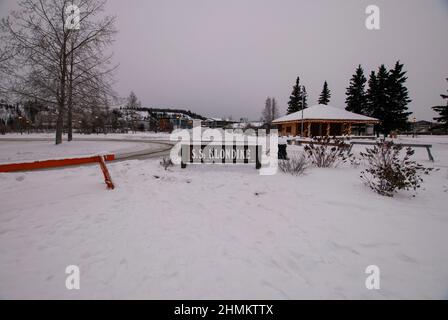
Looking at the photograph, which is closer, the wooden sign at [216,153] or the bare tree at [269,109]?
the wooden sign at [216,153]

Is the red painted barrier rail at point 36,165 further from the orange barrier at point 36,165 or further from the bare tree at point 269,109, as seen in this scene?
the bare tree at point 269,109

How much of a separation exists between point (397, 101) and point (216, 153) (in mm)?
36809

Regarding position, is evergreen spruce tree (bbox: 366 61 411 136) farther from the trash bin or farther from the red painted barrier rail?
the red painted barrier rail

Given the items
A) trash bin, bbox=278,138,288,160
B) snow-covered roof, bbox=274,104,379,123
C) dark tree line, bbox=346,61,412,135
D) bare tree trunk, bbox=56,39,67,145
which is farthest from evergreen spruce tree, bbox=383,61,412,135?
bare tree trunk, bbox=56,39,67,145

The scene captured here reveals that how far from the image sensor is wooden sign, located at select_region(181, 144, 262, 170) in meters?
7.41

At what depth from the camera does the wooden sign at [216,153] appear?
24.3 feet

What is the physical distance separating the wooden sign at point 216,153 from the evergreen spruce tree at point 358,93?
1582 inches

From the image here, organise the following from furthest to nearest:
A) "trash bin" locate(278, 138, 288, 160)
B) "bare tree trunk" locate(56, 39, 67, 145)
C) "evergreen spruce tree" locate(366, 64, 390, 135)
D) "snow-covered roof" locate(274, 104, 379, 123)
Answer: "evergreen spruce tree" locate(366, 64, 390, 135) → "snow-covered roof" locate(274, 104, 379, 123) → "bare tree trunk" locate(56, 39, 67, 145) → "trash bin" locate(278, 138, 288, 160)

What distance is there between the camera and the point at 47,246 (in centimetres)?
259

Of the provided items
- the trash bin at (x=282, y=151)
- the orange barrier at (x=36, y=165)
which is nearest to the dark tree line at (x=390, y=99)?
the trash bin at (x=282, y=151)


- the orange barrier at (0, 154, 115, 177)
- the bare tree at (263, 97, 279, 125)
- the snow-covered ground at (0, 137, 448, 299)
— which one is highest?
the bare tree at (263, 97, 279, 125)

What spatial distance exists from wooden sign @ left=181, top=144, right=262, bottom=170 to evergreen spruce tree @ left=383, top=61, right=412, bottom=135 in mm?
34605

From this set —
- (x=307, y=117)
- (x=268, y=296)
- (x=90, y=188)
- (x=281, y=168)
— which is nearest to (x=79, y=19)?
(x=90, y=188)

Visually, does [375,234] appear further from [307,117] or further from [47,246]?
[307,117]
